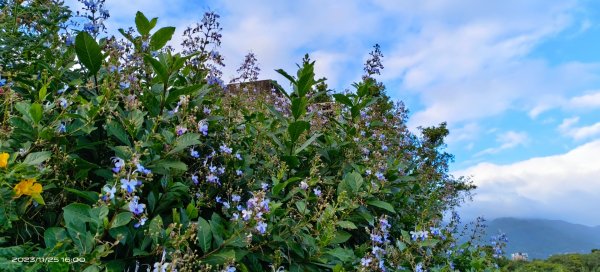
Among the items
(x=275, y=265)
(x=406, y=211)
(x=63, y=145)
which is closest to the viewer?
(x=63, y=145)

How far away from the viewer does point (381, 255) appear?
283cm

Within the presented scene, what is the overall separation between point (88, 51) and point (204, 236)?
1108mm

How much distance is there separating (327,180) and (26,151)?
1.70 m

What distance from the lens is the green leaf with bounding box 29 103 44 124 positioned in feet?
6.21

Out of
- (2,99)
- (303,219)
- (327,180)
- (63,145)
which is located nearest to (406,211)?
(327,180)

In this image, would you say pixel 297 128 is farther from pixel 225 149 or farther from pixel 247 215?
pixel 247 215

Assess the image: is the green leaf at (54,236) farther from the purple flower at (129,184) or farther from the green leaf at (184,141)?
the green leaf at (184,141)

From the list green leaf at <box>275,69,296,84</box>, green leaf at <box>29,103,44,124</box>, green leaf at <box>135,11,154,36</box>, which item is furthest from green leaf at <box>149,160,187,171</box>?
green leaf at <box>275,69,296,84</box>

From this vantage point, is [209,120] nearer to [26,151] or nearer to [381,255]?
[26,151]

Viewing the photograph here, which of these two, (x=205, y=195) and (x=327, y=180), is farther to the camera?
(x=327, y=180)

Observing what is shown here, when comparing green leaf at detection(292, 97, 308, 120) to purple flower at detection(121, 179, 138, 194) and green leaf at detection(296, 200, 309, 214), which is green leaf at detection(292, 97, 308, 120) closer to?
green leaf at detection(296, 200, 309, 214)

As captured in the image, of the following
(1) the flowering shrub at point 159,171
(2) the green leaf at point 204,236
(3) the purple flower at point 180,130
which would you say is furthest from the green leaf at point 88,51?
(2) the green leaf at point 204,236

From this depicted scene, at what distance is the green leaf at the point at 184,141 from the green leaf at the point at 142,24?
825 mm

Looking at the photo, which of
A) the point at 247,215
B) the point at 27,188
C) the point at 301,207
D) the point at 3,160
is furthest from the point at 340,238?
the point at 3,160
